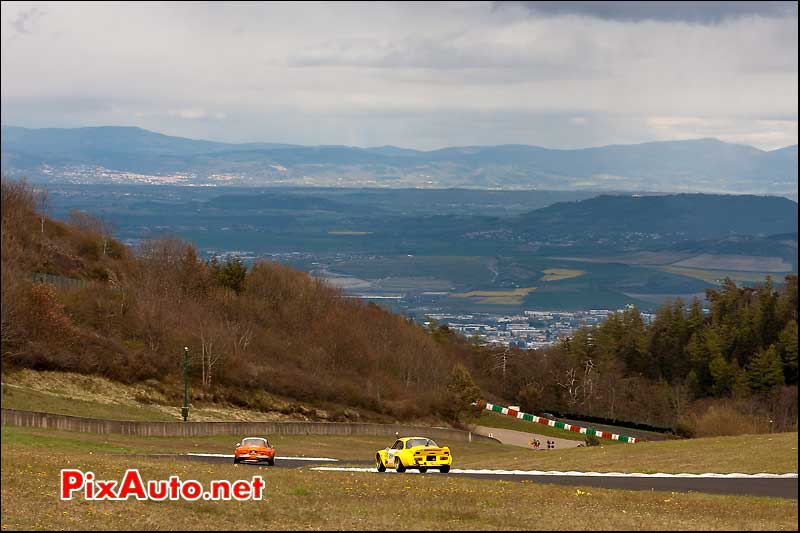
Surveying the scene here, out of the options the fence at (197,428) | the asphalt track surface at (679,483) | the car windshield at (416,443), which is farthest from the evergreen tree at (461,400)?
the car windshield at (416,443)

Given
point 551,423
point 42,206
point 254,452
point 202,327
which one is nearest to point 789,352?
point 551,423

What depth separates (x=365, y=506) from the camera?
23859 mm

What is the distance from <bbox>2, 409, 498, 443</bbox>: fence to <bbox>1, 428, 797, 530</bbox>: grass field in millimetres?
17697

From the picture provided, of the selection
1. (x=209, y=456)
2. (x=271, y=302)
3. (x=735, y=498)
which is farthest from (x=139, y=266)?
(x=735, y=498)

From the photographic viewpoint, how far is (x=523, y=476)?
3572cm

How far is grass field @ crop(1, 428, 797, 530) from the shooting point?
21.0m

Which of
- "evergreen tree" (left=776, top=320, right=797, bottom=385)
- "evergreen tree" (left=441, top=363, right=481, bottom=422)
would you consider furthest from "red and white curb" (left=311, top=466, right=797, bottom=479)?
"evergreen tree" (left=776, top=320, right=797, bottom=385)

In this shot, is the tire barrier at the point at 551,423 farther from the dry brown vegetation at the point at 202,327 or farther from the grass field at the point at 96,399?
the grass field at the point at 96,399

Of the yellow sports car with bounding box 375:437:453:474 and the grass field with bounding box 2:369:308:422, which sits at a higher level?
the yellow sports car with bounding box 375:437:453:474

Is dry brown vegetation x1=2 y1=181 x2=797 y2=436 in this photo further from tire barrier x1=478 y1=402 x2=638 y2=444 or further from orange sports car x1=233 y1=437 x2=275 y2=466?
orange sports car x1=233 y1=437 x2=275 y2=466

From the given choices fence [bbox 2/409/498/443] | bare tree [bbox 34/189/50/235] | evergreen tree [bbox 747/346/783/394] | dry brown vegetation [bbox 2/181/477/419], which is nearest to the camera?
fence [bbox 2/409/498/443]

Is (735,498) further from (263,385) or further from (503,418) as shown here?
(503,418)

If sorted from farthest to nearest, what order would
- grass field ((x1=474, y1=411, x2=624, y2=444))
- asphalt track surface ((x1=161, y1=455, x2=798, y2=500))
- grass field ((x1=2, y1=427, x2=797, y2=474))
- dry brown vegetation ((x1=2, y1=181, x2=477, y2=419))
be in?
grass field ((x1=474, y1=411, x2=624, y2=444))
dry brown vegetation ((x1=2, y1=181, x2=477, y2=419))
grass field ((x1=2, y1=427, x2=797, y2=474))
asphalt track surface ((x1=161, y1=455, x2=798, y2=500))

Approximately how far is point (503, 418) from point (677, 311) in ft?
235
